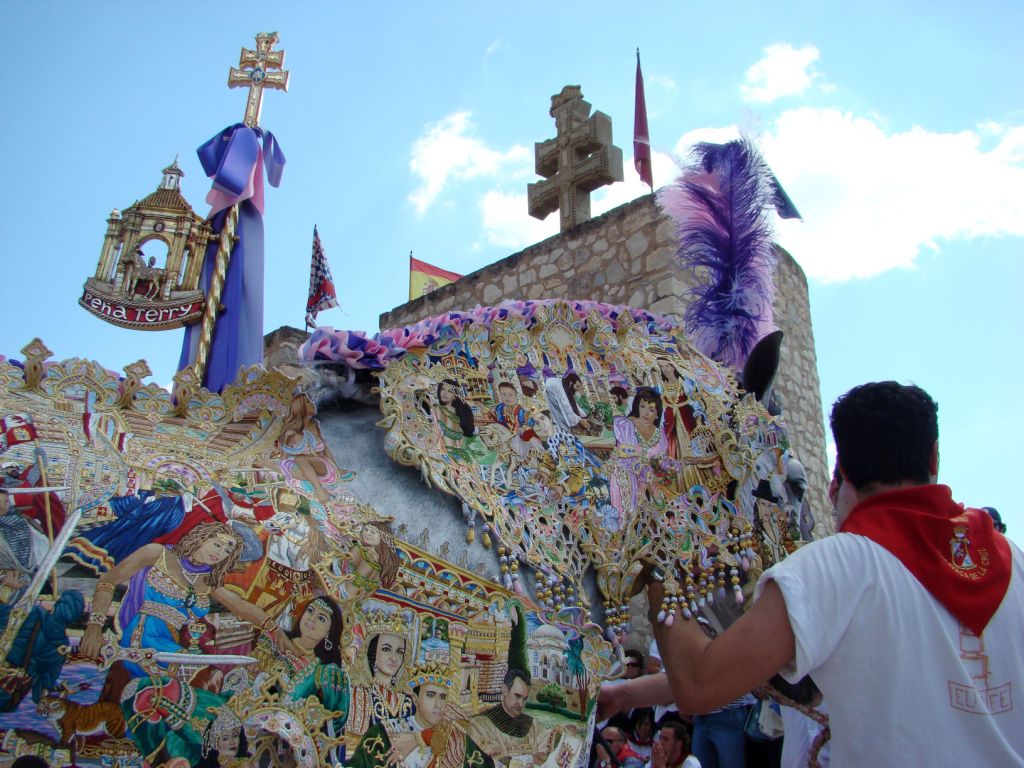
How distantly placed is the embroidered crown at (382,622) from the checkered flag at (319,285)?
157 inches

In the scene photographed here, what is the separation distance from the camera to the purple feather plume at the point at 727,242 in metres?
3.54

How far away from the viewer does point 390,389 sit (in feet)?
8.23

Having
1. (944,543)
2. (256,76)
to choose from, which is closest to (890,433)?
(944,543)

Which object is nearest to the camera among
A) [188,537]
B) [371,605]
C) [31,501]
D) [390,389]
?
[31,501]

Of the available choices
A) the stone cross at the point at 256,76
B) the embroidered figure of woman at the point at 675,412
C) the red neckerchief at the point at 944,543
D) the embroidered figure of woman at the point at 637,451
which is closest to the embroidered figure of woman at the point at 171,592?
the embroidered figure of woman at the point at 637,451

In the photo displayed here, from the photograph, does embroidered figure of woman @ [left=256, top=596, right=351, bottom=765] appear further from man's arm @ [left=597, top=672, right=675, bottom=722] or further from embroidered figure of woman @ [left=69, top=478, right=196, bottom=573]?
man's arm @ [left=597, top=672, right=675, bottom=722]

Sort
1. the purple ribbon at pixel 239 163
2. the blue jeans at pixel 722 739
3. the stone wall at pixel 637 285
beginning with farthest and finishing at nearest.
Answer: the stone wall at pixel 637 285 → the blue jeans at pixel 722 739 → the purple ribbon at pixel 239 163

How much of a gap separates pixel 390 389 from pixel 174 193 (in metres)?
1.21

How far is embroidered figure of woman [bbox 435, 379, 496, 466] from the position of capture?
2.57m

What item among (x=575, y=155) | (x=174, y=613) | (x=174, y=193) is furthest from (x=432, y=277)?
(x=174, y=613)

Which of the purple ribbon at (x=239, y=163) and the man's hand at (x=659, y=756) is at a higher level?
the purple ribbon at (x=239, y=163)

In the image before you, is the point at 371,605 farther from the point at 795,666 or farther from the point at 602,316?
the point at 602,316

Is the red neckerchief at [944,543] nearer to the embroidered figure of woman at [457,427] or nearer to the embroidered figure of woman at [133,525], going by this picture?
the embroidered figure of woman at [457,427]

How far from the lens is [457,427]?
261 cm
